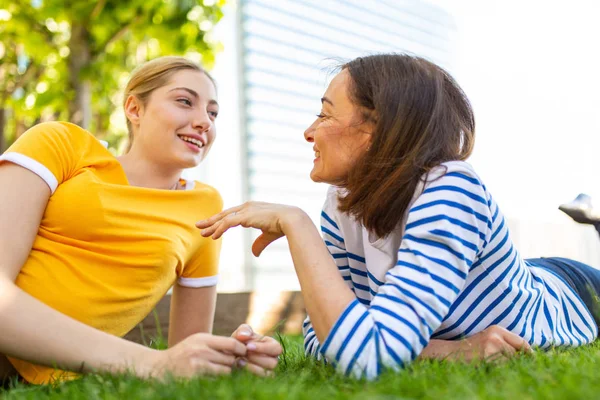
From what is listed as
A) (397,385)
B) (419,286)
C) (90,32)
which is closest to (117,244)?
(419,286)

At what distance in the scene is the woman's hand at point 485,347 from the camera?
1688mm

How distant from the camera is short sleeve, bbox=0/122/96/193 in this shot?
1.98 metres

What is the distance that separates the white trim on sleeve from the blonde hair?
699 millimetres

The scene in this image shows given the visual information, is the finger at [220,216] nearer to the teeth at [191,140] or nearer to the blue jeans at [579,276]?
the teeth at [191,140]

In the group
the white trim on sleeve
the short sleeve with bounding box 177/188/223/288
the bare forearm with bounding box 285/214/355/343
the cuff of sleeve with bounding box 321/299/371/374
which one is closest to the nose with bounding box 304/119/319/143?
the bare forearm with bounding box 285/214/355/343

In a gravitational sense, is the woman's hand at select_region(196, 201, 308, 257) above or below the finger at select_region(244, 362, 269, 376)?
above

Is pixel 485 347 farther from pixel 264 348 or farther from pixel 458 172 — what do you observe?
pixel 264 348

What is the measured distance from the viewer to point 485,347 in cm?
171

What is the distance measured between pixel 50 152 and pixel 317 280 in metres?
1.05

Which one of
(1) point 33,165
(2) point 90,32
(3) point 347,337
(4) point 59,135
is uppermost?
(2) point 90,32

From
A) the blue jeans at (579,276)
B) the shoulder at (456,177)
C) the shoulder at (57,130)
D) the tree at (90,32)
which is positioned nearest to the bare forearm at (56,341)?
the shoulder at (57,130)

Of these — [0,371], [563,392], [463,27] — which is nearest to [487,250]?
[563,392]

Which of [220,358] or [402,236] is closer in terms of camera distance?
[220,358]

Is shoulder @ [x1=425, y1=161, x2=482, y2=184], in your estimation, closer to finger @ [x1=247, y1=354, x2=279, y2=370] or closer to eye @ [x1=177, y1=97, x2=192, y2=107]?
finger @ [x1=247, y1=354, x2=279, y2=370]
